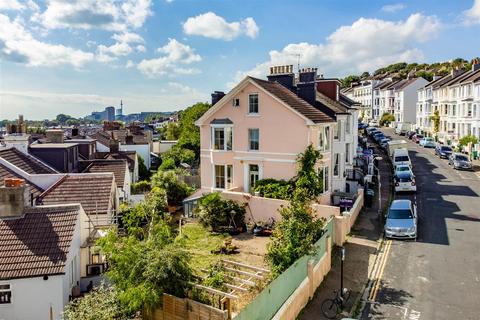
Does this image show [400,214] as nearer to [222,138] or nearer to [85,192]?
[222,138]

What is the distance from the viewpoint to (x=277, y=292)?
1473cm

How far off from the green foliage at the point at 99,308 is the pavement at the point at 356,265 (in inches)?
273

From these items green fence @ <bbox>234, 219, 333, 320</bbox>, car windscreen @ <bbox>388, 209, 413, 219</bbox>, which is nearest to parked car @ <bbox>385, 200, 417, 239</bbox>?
car windscreen @ <bbox>388, 209, 413, 219</bbox>

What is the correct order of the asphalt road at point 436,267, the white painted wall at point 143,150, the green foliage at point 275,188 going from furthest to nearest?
the white painted wall at point 143,150
the green foliage at point 275,188
the asphalt road at point 436,267

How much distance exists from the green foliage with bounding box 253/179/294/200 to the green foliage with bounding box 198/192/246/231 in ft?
8.32

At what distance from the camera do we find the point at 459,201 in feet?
108

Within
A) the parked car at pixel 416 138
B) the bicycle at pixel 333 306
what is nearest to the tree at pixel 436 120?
the parked car at pixel 416 138

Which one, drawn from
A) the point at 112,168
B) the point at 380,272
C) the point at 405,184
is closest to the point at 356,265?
the point at 380,272

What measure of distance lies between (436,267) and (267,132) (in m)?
14.8

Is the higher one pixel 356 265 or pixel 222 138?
pixel 222 138

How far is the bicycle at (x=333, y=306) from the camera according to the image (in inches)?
663

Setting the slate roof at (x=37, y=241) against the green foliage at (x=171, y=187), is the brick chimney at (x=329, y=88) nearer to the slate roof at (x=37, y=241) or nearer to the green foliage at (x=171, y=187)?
the green foliage at (x=171, y=187)

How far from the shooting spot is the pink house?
30.2 meters

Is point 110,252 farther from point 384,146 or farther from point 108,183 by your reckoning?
point 384,146
